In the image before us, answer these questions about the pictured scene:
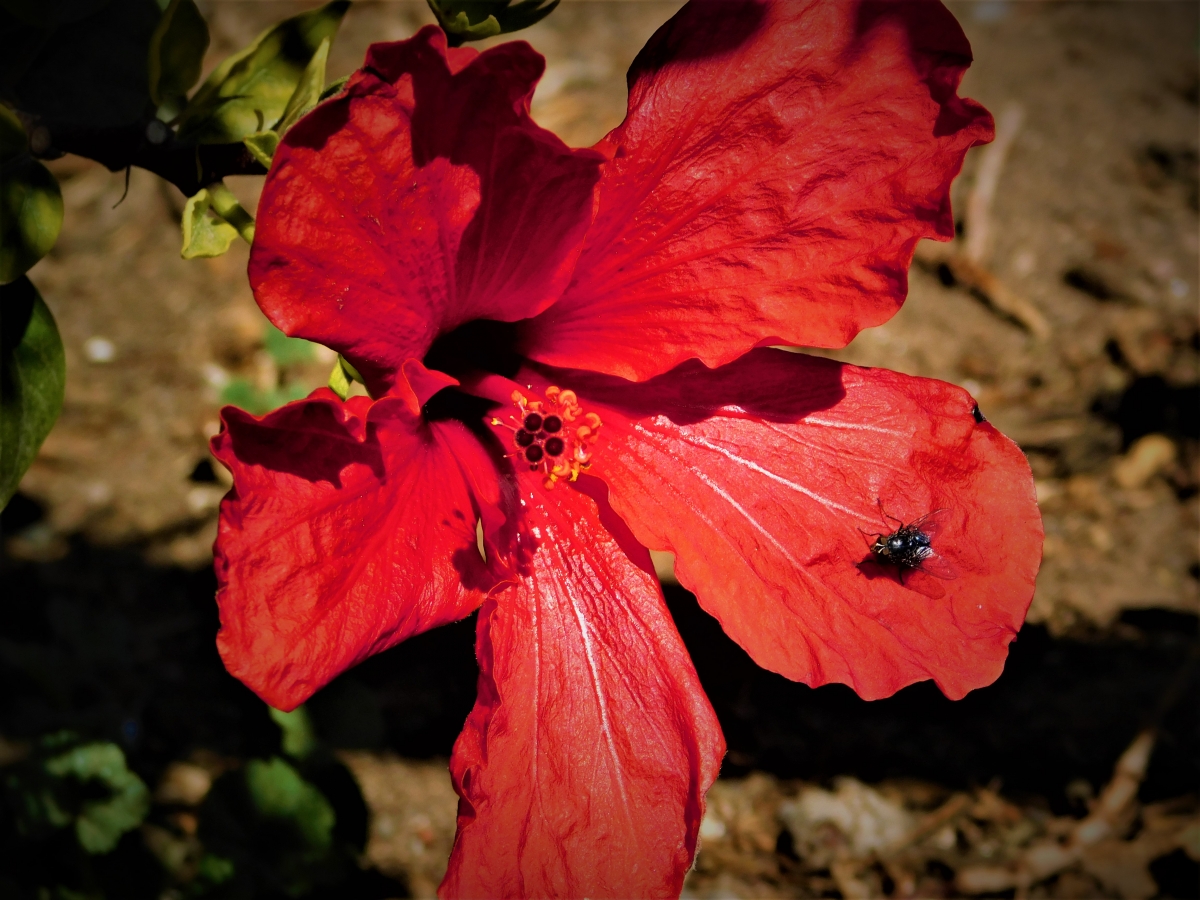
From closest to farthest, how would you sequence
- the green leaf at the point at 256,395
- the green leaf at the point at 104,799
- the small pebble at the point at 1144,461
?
the green leaf at the point at 104,799 < the green leaf at the point at 256,395 < the small pebble at the point at 1144,461

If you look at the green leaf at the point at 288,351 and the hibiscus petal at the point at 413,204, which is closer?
the hibiscus petal at the point at 413,204

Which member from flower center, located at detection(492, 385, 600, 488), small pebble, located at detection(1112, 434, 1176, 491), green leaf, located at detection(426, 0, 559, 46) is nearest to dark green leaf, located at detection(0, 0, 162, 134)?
green leaf, located at detection(426, 0, 559, 46)

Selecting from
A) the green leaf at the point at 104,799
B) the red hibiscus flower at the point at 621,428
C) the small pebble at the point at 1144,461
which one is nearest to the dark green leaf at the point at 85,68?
the red hibiscus flower at the point at 621,428

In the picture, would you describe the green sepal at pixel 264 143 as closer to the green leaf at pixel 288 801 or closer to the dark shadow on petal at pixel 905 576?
the dark shadow on petal at pixel 905 576

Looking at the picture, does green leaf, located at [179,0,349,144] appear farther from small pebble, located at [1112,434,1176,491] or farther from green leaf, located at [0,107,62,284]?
small pebble, located at [1112,434,1176,491]

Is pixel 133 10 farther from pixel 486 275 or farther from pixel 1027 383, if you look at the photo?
pixel 1027 383

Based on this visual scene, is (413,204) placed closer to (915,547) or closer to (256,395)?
(915,547)
